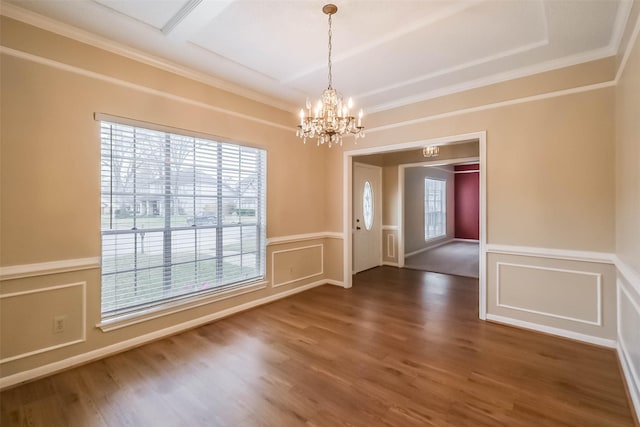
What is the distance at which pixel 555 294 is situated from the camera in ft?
10.2

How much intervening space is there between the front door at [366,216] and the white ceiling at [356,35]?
2654 mm

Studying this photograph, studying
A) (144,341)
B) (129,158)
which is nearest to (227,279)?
(144,341)

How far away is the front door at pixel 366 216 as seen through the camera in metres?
5.91

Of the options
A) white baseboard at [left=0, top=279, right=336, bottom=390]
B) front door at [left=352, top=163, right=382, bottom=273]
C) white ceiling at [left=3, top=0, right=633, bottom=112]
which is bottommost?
white baseboard at [left=0, top=279, right=336, bottom=390]

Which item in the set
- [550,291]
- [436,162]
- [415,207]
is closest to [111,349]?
[550,291]

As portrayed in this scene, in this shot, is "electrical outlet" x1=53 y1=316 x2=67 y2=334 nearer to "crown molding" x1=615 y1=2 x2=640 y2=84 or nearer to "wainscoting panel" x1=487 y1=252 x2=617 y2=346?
"wainscoting panel" x1=487 y1=252 x2=617 y2=346

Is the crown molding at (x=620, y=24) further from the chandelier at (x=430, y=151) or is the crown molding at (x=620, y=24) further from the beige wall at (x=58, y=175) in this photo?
the beige wall at (x=58, y=175)

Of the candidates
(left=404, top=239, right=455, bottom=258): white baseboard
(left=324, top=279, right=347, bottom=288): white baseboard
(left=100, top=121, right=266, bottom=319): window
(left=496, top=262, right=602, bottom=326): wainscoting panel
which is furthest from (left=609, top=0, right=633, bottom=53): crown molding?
(left=404, top=239, right=455, bottom=258): white baseboard

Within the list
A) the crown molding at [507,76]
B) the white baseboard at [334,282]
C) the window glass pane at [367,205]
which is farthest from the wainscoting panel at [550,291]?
the window glass pane at [367,205]

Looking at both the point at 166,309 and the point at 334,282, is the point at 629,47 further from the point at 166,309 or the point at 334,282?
the point at 166,309

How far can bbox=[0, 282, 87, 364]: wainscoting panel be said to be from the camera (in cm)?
223

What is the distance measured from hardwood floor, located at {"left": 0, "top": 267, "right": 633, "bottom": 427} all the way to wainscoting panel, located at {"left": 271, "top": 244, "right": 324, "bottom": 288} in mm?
933

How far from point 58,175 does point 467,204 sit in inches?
434

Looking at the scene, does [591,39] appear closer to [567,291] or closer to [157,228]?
[567,291]
